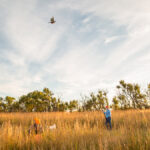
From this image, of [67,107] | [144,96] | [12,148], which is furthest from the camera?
[67,107]

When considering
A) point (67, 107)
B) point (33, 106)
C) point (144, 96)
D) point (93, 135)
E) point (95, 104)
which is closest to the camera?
point (93, 135)

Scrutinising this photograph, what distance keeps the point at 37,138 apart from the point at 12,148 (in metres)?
0.61

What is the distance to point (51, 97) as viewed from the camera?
3806 cm

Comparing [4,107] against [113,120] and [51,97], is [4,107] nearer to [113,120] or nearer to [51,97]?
[51,97]

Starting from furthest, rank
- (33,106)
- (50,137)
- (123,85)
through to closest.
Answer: (33,106)
(123,85)
(50,137)

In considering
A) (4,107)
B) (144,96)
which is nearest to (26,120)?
(144,96)

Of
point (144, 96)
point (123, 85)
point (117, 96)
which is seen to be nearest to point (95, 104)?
point (117, 96)

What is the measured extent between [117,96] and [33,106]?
2330 cm

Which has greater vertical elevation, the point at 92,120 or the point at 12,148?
the point at 12,148

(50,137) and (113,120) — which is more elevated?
(50,137)

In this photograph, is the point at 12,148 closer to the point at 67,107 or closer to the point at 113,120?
the point at 113,120

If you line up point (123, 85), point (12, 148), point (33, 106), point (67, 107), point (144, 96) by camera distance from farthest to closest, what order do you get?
point (67, 107) < point (33, 106) < point (123, 85) < point (144, 96) < point (12, 148)

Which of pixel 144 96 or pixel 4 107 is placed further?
pixel 4 107

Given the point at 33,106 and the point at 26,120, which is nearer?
the point at 26,120
